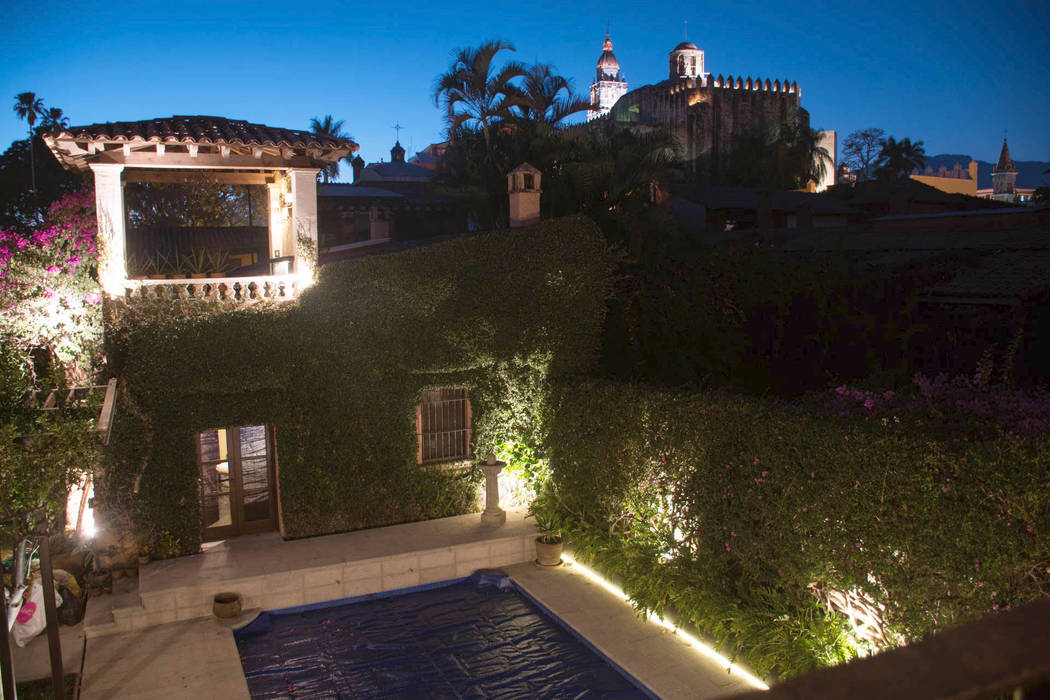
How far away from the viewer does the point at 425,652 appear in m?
8.87

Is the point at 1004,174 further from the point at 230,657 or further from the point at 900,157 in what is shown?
the point at 230,657

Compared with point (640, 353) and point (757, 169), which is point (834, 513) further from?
point (757, 169)

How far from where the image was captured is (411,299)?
1168 cm

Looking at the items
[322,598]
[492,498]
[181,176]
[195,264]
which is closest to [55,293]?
[181,176]

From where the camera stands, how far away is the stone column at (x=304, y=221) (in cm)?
1124

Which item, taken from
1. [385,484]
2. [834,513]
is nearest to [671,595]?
[834,513]

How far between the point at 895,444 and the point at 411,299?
7.16 m

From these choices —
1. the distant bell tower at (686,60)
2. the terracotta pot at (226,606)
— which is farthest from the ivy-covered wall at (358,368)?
the distant bell tower at (686,60)

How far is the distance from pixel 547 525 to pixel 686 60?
8907 centimetres

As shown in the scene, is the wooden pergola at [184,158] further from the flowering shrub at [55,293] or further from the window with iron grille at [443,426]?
the window with iron grille at [443,426]

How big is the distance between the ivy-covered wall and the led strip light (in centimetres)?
243

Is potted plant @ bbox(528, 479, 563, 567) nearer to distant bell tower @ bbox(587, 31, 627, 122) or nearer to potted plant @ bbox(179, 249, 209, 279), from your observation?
potted plant @ bbox(179, 249, 209, 279)

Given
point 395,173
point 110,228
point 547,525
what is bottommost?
point 547,525

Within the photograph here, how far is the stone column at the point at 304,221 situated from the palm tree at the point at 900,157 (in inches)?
2271
